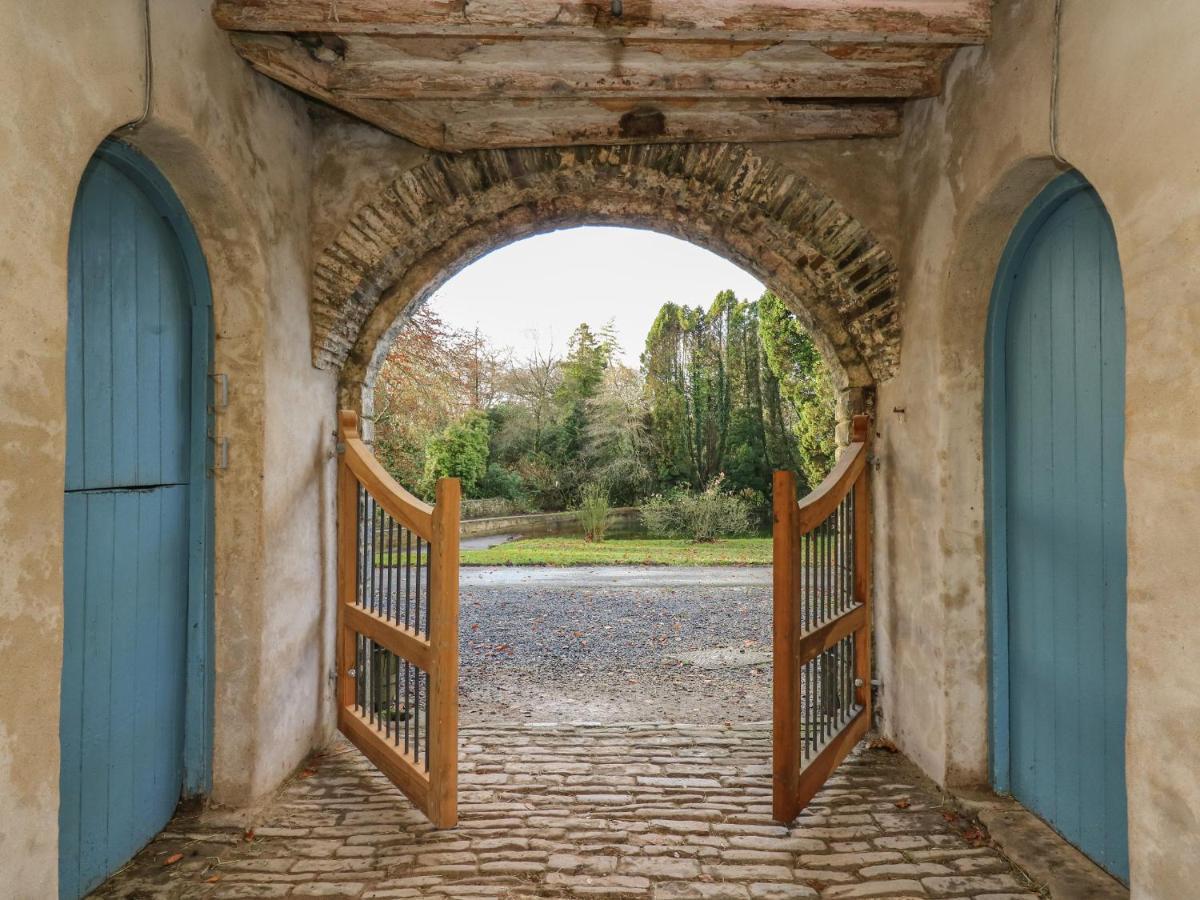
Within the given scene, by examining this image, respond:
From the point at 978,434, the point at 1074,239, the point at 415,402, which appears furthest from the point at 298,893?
the point at 415,402

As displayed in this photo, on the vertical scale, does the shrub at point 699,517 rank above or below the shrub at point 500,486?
below

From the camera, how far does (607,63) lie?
113 inches

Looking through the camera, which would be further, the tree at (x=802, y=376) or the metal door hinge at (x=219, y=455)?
the tree at (x=802, y=376)

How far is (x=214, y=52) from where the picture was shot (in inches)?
100

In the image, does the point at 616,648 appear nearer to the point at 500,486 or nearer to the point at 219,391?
the point at 219,391

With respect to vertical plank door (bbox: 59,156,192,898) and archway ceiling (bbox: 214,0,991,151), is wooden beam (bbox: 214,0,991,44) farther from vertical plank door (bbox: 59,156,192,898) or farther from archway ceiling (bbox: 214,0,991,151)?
vertical plank door (bbox: 59,156,192,898)

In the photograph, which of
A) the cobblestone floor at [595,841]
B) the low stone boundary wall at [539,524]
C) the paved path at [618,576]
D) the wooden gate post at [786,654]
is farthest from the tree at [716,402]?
the wooden gate post at [786,654]

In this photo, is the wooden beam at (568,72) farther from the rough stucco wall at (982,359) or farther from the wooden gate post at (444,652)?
the wooden gate post at (444,652)

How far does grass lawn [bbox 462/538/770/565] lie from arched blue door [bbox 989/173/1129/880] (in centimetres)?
764

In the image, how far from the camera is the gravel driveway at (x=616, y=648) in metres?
4.22

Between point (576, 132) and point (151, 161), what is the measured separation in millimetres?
1815

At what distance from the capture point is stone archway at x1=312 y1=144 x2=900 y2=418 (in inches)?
134

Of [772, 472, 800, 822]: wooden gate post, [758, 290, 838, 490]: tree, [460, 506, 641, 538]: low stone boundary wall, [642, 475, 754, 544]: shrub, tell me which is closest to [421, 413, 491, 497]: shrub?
[460, 506, 641, 538]: low stone boundary wall

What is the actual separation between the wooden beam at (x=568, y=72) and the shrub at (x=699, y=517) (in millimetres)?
10949
